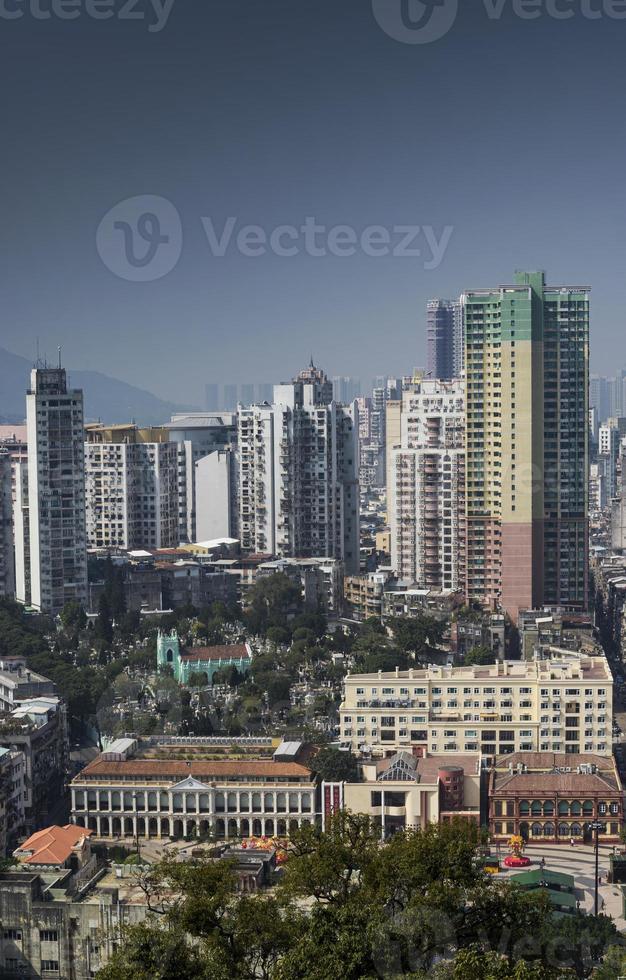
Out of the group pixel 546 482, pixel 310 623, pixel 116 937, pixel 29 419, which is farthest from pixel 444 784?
pixel 29 419

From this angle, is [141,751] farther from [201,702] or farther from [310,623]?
[310,623]

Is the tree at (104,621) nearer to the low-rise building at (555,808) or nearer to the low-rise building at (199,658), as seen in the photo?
the low-rise building at (199,658)

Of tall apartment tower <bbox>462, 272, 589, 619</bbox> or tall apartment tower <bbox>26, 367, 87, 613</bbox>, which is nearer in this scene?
tall apartment tower <bbox>462, 272, 589, 619</bbox>

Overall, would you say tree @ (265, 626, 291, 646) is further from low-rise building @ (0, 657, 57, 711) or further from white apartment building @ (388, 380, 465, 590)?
low-rise building @ (0, 657, 57, 711)

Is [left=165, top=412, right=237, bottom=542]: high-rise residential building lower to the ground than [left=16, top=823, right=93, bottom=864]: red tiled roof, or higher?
higher

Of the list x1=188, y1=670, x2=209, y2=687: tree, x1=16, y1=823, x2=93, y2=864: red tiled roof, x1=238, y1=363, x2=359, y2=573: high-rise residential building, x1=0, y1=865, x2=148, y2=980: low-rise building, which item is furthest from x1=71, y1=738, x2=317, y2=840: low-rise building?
x1=238, y1=363, x2=359, y2=573: high-rise residential building

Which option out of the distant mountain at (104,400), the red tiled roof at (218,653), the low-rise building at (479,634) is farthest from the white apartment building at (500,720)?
the distant mountain at (104,400)

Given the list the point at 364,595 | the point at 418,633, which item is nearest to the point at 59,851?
the point at 418,633
